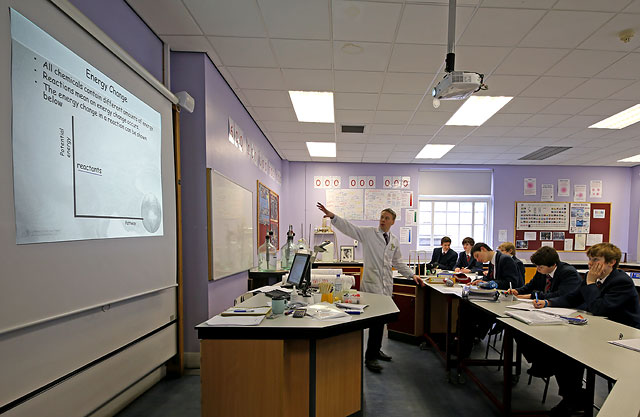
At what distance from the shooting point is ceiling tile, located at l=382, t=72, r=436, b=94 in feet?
10.1

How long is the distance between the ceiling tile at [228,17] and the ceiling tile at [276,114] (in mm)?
1473

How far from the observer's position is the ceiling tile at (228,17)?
2.18 m

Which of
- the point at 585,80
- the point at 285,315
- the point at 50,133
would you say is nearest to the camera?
the point at 50,133

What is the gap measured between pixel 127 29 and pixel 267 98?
5.41 feet

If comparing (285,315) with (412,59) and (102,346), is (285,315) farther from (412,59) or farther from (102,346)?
(412,59)

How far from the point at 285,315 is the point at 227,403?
1.88 ft

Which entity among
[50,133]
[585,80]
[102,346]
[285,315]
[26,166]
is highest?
[585,80]

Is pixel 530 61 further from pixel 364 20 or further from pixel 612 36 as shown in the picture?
pixel 364 20

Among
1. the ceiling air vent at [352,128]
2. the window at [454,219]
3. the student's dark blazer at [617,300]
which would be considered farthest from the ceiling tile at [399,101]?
the window at [454,219]

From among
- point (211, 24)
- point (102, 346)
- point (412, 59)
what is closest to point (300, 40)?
point (211, 24)

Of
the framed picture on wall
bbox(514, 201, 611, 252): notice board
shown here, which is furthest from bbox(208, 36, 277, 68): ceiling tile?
bbox(514, 201, 611, 252): notice board

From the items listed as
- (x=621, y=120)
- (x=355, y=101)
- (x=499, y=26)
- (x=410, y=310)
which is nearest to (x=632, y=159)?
(x=621, y=120)

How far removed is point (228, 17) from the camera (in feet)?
7.60

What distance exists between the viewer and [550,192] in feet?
23.2
